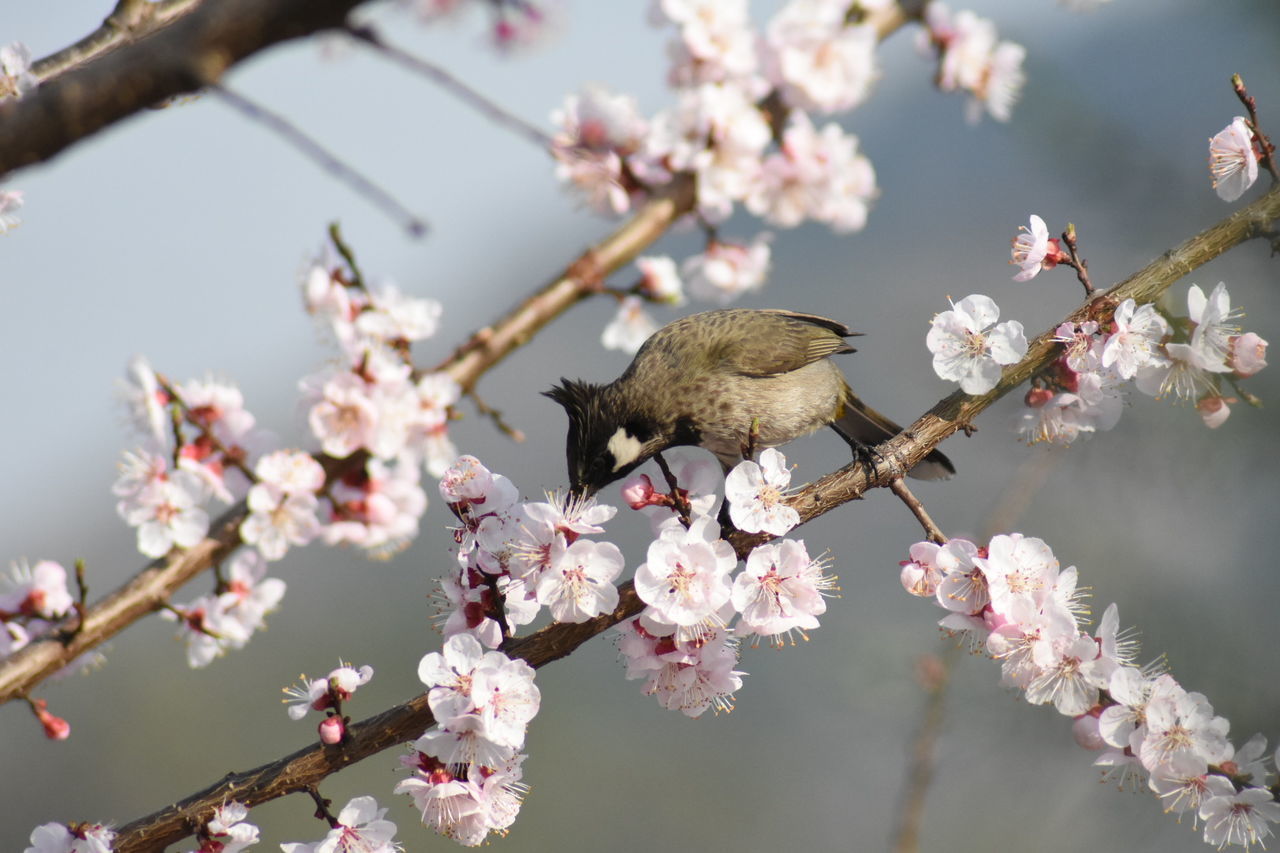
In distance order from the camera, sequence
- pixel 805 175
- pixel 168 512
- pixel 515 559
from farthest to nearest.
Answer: pixel 805 175
pixel 168 512
pixel 515 559

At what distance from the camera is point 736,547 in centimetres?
238

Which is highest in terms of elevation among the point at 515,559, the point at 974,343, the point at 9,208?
the point at 9,208

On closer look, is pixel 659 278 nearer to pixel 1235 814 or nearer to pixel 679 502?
pixel 679 502

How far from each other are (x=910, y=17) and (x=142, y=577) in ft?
13.2

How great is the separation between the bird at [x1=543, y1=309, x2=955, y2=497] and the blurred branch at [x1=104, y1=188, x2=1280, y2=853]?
1.26m

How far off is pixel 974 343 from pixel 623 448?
5.22 feet

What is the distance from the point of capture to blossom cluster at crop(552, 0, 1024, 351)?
177 inches

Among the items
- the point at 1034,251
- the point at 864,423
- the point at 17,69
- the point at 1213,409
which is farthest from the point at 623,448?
the point at 17,69

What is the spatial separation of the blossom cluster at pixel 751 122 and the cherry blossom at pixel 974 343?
218 centimetres

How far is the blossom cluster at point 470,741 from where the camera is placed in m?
2.17

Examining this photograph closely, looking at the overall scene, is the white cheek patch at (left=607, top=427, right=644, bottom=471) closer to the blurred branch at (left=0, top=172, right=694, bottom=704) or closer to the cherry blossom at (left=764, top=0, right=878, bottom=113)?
the blurred branch at (left=0, top=172, right=694, bottom=704)

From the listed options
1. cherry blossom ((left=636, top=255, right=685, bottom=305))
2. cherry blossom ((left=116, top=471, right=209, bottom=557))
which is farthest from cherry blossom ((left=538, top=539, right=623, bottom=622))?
cherry blossom ((left=636, top=255, right=685, bottom=305))

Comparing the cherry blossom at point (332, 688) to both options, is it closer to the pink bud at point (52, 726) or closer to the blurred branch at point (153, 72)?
the pink bud at point (52, 726)

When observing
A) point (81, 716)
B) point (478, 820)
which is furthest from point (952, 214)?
point (478, 820)
